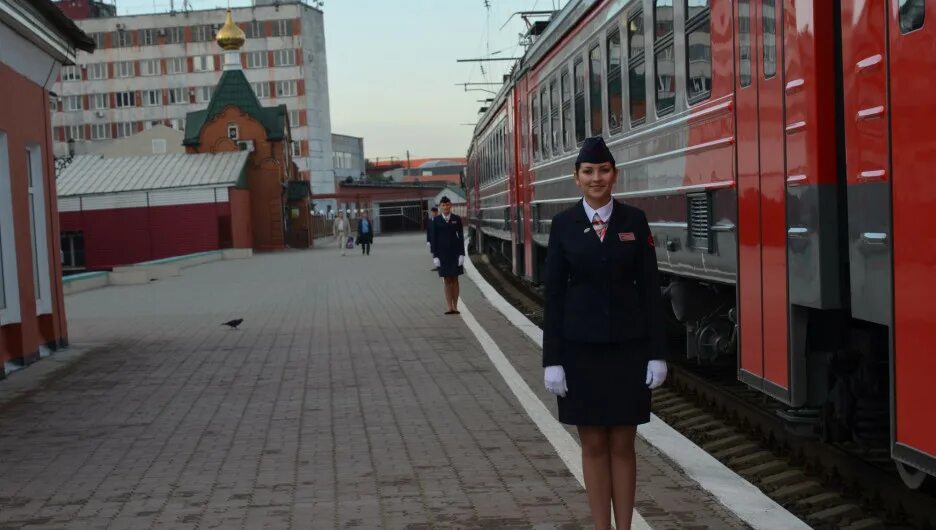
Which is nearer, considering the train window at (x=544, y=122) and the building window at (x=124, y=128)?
the train window at (x=544, y=122)

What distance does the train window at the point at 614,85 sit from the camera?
1213 cm

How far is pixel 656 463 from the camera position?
818 centimetres

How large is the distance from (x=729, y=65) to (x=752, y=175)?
87 cm

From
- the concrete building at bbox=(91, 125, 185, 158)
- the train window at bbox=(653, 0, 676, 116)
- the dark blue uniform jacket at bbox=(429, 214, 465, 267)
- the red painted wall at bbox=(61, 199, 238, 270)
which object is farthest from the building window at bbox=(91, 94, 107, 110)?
the train window at bbox=(653, 0, 676, 116)

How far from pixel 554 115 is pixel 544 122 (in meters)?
1.19

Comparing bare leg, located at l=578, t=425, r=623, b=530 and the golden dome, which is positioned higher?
the golden dome

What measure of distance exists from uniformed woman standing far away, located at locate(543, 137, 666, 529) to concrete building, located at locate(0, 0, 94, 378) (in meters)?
9.22

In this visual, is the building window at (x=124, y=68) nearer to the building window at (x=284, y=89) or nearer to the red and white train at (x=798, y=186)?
the building window at (x=284, y=89)

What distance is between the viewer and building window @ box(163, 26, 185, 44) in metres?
114

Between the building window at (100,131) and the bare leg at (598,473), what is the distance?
11725 cm

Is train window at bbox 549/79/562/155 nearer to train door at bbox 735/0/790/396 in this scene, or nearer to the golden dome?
train door at bbox 735/0/790/396

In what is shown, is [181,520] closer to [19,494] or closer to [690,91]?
[19,494]

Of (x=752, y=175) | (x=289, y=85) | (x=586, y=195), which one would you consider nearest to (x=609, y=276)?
(x=586, y=195)

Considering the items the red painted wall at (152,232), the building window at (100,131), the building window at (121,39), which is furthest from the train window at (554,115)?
the building window at (100,131)
